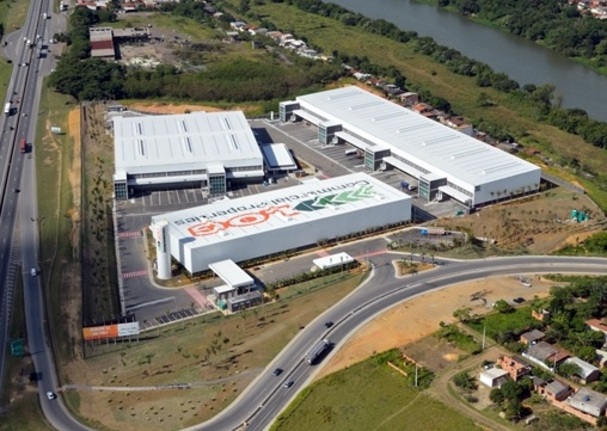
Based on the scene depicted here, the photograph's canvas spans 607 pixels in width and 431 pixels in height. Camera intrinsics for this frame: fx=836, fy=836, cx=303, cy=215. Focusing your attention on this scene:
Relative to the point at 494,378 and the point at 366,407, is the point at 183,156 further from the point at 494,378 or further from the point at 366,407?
the point at 494,378

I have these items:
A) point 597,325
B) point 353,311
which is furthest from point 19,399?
point 597,325

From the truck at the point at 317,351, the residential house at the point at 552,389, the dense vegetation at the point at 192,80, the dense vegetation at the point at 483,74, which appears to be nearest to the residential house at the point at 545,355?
the residential house at the point at 552,389

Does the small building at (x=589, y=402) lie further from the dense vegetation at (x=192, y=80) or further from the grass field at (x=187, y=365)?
the dense vegetation at (x=192, y=80)

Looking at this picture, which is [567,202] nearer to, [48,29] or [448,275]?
Result: [448,275]

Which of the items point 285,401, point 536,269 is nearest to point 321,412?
point 285,401

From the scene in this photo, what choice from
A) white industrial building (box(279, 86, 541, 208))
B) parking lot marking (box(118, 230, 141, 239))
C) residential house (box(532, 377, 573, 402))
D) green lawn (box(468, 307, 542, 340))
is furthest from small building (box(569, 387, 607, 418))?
parking lot marking (box(118, 230, 141, 239))
